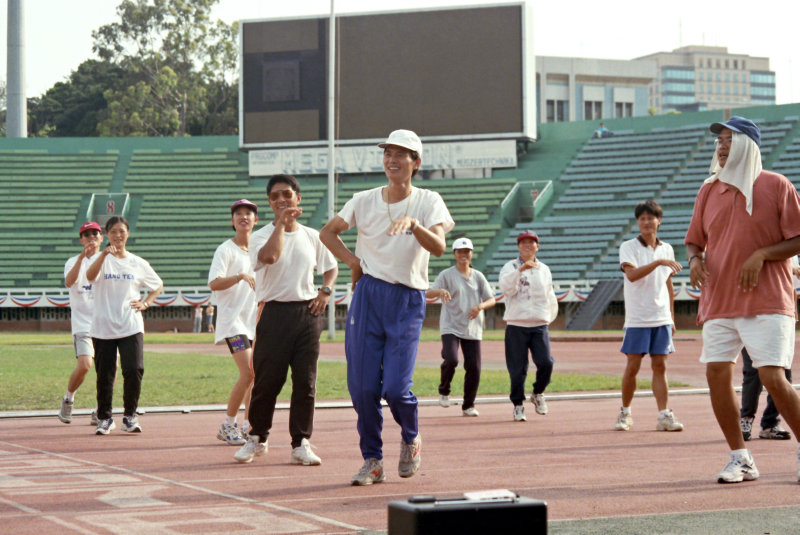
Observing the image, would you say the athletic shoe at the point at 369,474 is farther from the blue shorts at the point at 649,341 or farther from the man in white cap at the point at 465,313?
the man in white cap at the point at 465,313

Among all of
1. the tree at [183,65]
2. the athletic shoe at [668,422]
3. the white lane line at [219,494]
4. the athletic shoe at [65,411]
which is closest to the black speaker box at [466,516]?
the white lane line at [219,494]

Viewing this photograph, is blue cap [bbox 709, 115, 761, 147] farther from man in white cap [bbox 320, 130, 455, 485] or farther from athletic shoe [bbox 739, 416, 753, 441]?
athletic shoe [bbox 739, 416, 753, 441]

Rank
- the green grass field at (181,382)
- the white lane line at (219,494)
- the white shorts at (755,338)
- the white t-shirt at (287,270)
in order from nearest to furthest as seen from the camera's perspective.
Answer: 1. the white lane line at (219,494)
2. the white shorts at (755,338)
3. the white t-shirt at (287,270)
4. the green grass field at (181,382)

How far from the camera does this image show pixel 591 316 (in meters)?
45.7

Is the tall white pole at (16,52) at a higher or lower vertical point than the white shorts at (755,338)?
higher

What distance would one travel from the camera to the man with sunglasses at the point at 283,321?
9.30m

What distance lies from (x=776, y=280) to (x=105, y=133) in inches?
3316

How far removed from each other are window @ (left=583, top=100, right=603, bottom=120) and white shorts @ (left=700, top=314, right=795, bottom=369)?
95325 millimetres

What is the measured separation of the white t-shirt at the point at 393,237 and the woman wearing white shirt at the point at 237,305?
264 cm

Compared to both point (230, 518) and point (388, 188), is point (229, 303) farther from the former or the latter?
point (230, 518)

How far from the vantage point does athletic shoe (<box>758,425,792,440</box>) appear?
10.9 metres

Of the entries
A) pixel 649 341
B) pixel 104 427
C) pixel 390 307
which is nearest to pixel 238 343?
pixel 104 427

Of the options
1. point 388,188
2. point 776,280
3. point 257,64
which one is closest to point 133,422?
point 388,188

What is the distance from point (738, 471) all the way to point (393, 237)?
2659mm
